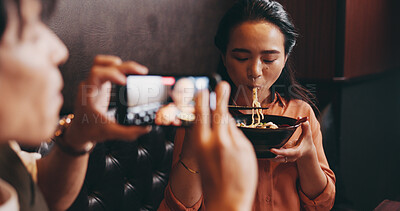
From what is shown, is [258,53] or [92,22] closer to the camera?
[258,53]

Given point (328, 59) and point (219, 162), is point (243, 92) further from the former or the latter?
point (328, 59)

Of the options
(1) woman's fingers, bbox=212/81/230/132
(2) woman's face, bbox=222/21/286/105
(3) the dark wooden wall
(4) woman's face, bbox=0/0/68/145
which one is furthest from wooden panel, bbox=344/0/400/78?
(4) woman's face, bbox=0/0/68/145

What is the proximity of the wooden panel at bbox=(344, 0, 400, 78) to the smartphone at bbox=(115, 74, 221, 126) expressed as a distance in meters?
1.81

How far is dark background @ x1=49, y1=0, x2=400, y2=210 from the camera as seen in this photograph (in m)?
1.68

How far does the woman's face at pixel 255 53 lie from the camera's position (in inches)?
43.8

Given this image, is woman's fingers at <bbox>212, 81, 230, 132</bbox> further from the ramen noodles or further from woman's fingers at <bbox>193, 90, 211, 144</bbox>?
the ramen noodles

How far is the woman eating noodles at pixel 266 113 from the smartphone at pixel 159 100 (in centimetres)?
15

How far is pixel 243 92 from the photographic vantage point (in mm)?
1276

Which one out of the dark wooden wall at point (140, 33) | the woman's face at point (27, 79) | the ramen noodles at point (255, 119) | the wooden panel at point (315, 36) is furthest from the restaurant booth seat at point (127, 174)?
the wooden panel at point (315, 36)

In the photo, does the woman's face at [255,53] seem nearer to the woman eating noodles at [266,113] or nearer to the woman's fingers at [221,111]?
the woman eating noodles at [266,113]

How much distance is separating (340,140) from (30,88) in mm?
2518

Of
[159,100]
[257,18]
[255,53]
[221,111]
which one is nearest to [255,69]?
[255,53]

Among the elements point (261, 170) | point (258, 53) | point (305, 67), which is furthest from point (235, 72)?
point (305, 67)

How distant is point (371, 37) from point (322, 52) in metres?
0.84
